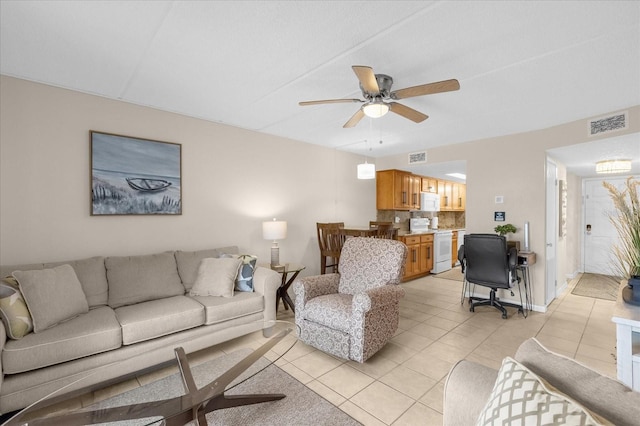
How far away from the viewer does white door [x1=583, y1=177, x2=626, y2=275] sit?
18.7ft

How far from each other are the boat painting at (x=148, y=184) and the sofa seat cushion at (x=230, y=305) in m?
1.29

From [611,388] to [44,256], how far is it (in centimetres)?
372

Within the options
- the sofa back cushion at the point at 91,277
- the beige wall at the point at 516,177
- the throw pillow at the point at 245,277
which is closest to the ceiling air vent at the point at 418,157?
the beige wall at the point at 516,177

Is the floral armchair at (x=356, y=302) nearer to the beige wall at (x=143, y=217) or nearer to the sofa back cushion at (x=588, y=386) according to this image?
the beige wall at (x=143, y=217)

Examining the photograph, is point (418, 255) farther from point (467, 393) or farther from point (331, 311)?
point (467, 393)

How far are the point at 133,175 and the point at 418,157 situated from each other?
440 centimetres

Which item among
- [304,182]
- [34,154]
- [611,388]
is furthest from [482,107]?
[34,154]

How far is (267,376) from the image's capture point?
2322mm

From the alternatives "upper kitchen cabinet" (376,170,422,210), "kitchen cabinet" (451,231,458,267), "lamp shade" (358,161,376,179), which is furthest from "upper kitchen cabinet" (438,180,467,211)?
"lamp shade" (358,161,376,179)

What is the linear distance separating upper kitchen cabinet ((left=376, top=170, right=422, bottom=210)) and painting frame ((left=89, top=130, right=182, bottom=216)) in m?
3.83

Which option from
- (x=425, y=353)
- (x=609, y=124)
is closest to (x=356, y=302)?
(x=425, y=353)

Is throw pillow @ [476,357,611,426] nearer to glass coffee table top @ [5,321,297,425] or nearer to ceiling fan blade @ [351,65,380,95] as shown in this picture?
glass coffee table top @ [5,321,297,425]

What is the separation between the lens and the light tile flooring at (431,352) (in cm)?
201

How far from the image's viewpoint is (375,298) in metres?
2.44
